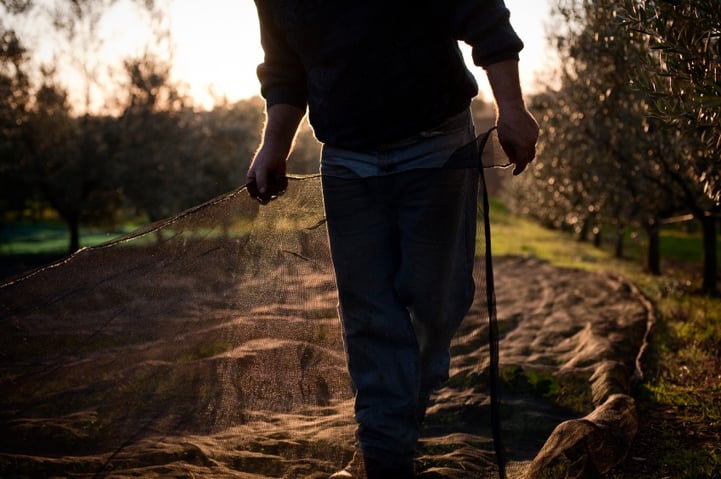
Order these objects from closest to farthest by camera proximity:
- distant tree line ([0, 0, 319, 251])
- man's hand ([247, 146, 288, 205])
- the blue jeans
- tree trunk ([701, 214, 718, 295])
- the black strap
Answer: the black strap
the blue jeans
man's hand ([247, 146, 288, 205])
tree trunk ([701, 214, 718, 295])
distant tree line ([0, 0, 319, 251])

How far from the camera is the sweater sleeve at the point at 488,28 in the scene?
2.76 metres

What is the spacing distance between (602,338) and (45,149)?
44.5ft

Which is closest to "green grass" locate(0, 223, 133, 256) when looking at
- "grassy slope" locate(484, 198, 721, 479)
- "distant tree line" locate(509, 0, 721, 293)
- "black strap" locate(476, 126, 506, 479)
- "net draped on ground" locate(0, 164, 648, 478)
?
"distant tree line" locate(509, 0, 721, 293)

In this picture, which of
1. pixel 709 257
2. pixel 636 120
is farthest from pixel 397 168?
pixel 709 257

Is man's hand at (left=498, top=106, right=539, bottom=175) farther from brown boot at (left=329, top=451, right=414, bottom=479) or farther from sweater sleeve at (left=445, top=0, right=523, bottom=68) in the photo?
brown boot at (left=329, top=451, right=414, bottom=479)

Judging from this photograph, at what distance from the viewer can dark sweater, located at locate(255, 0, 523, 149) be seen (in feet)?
9.11

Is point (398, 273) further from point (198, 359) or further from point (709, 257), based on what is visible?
point (709, 257)

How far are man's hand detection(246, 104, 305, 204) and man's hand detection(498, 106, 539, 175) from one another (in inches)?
41.7

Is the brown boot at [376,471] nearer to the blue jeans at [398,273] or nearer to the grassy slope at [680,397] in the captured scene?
the blue jeans at [398,273]

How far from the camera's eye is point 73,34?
48.8 ft

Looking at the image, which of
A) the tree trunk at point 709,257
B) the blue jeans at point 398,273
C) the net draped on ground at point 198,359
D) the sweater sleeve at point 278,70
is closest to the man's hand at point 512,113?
the blue jeans at point 398,273

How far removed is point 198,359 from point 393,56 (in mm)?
1570

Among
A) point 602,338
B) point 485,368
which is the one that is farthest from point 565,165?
point 485,368

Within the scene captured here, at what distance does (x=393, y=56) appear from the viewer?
2791 mm
